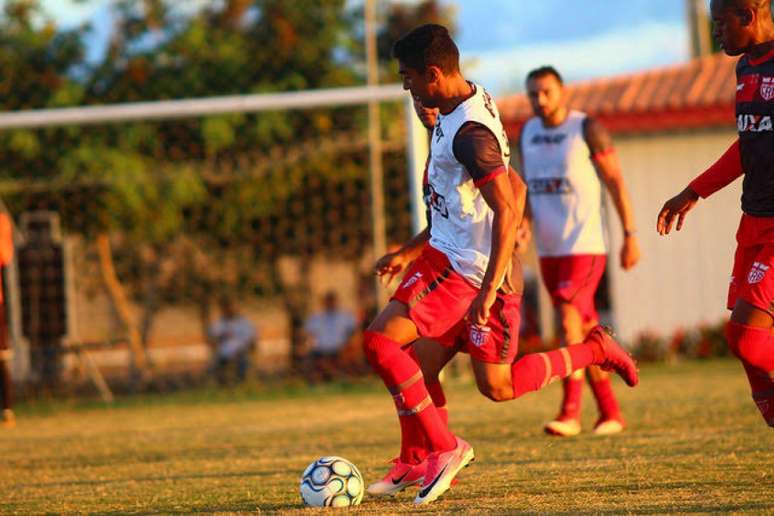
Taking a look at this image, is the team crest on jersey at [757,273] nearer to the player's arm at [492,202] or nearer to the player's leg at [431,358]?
the player's arm at [492,202]

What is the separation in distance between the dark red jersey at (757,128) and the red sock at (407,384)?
5.48ft

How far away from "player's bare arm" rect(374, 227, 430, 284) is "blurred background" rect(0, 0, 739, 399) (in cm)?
847

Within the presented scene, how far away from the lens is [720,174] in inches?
243

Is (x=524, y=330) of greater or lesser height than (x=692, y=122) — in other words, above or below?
below

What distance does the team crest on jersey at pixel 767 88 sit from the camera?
224 inches

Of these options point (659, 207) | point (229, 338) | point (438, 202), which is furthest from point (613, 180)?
point (229, 338)

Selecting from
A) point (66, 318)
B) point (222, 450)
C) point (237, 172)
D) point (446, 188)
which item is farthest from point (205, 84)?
point (446, 188)

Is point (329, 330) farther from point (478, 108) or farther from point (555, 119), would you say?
point (478, 108)

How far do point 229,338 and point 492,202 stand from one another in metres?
13.5

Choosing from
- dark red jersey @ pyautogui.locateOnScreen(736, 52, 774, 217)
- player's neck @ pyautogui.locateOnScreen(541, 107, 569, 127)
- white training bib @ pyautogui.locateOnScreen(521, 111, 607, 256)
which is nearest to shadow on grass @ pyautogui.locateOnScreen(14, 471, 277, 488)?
white training bib @ pyautogui.locateOnScreen(521, 111, 607, 256)

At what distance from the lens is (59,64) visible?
821 inches

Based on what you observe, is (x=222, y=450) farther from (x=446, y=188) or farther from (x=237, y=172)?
(x=237, y=172)

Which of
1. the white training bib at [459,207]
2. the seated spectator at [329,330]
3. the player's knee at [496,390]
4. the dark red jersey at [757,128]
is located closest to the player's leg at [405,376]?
the player's knee at [496,390]

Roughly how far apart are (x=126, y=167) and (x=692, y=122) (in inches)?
321
